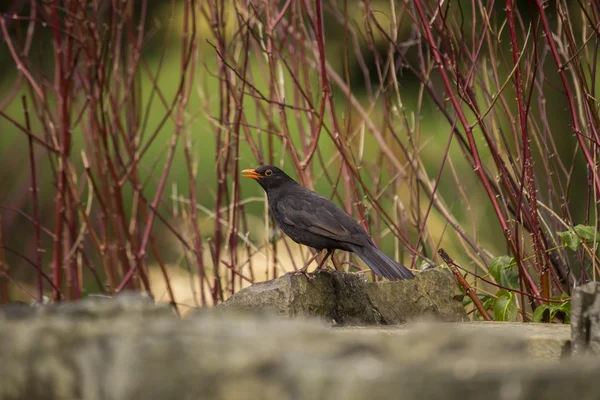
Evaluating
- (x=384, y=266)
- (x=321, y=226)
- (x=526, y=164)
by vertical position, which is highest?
(x=526, y=164)

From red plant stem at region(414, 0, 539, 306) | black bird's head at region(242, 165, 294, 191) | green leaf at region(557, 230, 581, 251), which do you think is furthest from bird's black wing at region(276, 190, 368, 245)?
green leaf at region(557, 230, 581, 251)

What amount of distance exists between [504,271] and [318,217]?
29.1 inches

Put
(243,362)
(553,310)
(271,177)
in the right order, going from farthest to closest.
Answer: (271,177)
(553,310)
(243,362)

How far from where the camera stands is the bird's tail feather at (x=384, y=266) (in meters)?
3.30

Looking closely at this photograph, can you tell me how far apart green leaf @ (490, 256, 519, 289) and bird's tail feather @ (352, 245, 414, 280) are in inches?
13.9

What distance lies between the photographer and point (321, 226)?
3.59 m

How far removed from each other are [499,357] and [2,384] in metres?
0.84

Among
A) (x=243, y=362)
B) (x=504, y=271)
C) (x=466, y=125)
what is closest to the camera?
(x=243, y=362)

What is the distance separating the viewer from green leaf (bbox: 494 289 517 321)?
335cm

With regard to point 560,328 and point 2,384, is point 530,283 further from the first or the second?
point 2,384

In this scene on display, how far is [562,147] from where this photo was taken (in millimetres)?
7391

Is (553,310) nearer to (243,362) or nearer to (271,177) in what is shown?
(271,177)

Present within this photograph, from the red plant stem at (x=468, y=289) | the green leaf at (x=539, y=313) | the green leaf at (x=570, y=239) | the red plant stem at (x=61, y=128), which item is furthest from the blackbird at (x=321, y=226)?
the red plant stem at (x=61, y=128)

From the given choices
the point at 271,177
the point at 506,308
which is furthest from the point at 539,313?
the point at 271,177
